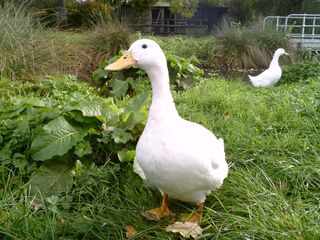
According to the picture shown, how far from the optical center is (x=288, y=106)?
4180 mm

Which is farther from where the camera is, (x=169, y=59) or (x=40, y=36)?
(x=40, y=36)

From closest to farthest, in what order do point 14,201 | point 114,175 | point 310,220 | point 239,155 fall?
1. point 310,220
2. point 14,201
3. point 114,175
4. point 239,155

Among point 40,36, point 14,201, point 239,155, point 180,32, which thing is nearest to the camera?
point 14,201

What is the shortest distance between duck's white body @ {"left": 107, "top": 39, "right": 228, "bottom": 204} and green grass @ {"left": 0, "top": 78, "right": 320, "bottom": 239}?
0.23m

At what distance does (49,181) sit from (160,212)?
2.59 feet

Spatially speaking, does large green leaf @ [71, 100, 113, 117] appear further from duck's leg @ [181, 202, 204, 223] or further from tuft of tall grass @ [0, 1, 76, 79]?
tuft of tall grass @ [0, 1, 76, 79]

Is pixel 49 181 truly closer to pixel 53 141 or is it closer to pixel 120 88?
pixel 53 141

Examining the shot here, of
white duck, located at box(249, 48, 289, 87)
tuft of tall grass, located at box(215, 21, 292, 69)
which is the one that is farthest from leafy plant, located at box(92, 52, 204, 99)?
tuft of tall grass, located at box(215, 21, 292, 69)

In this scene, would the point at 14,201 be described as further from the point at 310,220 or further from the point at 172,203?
the point at 310,220

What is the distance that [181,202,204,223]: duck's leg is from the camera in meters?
2.27

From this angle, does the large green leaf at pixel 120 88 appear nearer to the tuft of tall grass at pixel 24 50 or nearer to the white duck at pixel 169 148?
the tuft of tall grass at pixel 24 50

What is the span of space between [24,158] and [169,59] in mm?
3166

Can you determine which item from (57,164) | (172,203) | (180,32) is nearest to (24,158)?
(57,164)

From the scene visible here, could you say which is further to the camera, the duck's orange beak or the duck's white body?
the duck's orange beak
